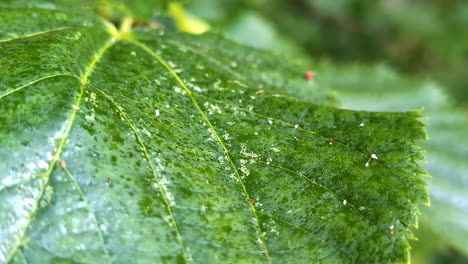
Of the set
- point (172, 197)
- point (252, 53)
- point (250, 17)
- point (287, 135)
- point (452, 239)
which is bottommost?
point (452, 239)

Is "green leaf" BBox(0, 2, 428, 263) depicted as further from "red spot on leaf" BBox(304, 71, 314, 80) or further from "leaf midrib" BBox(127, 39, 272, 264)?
"red spot on leaf" BBox(304, 71, 314, 80)

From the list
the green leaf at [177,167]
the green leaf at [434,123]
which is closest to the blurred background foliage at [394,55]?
the green leaf at [434,123]

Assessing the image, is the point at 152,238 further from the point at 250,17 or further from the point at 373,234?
the point at 250,17

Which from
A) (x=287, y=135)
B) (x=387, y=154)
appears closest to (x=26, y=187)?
(x=287, y=135)

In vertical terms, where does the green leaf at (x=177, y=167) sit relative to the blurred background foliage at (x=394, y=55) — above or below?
below

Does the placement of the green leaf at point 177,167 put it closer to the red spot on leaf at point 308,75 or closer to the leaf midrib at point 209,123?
the leaf midrib at point 209,123

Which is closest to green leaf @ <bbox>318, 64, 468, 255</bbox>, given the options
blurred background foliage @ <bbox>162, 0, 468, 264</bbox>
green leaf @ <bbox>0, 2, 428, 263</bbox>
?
blurred background foliage @ <bbox>162, 0, 468, 264</bbox>

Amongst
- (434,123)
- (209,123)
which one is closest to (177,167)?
(209,123)
